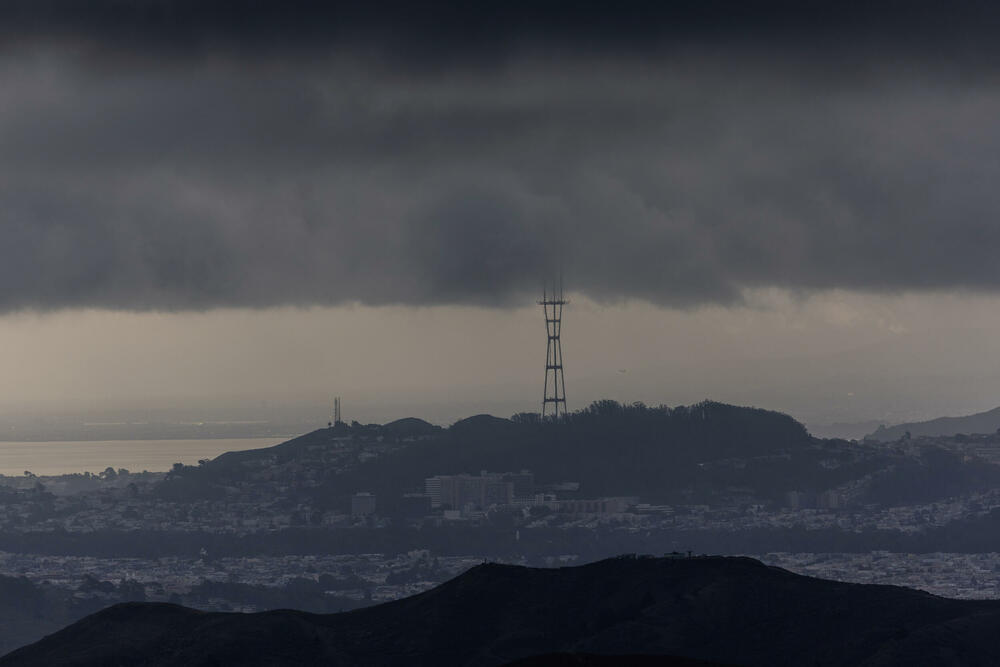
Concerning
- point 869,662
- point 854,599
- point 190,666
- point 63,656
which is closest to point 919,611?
point 854,599

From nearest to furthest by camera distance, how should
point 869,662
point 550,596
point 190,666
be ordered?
point 869,662, point 190,666, point 550,596

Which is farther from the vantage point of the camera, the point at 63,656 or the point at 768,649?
the point at 63,656

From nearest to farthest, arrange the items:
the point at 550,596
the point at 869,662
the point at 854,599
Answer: the point at 869,662
the point at 854,599
the point at 550,596

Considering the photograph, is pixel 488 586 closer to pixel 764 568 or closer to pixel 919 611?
pixel 764 568

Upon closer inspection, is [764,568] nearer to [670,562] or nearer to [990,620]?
[670,562]

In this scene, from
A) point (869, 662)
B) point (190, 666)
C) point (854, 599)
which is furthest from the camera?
point (854, 599)

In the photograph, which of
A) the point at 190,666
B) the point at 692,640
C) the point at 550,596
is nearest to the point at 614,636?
the point at 692,640
